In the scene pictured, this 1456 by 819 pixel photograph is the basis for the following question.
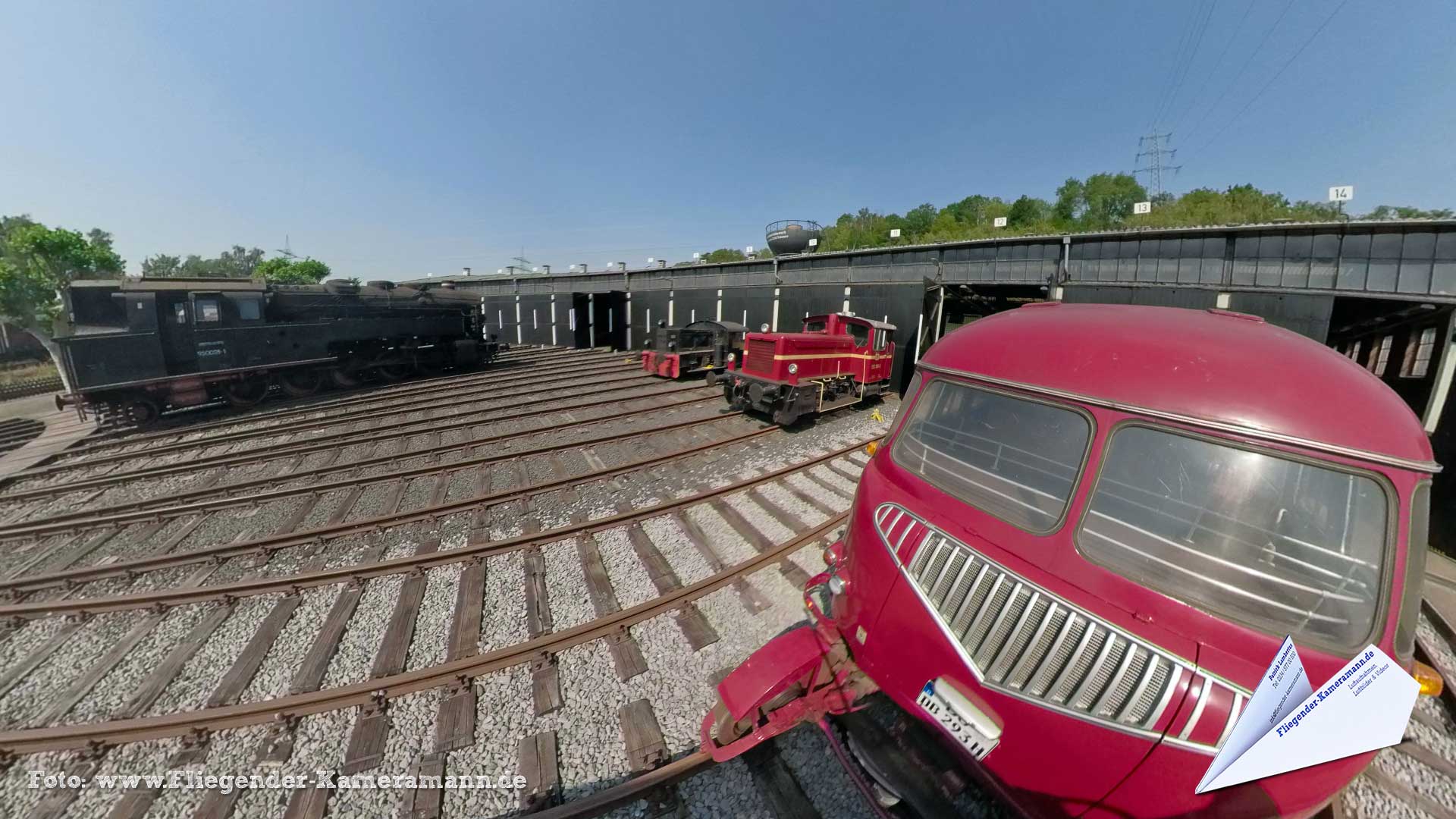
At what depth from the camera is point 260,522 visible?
20.7ft

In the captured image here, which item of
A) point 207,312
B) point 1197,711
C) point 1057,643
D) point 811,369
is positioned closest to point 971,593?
point 1057,643

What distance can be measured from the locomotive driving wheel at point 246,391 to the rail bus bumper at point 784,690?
16.4 m

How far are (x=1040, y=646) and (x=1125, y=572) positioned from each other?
1.51ft

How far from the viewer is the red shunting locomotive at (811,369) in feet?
33.2

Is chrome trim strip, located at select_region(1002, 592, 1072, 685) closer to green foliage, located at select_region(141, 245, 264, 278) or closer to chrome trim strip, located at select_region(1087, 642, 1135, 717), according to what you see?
chrome trim strip, located at select_region(1087, 642, 1135, 717)

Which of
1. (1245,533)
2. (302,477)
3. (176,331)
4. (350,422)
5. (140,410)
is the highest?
(176,331)

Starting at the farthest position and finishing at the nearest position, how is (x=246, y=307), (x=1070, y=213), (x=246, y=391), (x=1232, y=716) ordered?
(x=1070, y=213)
(x=246, y=391)
(x=246, y=307)
(x=1232, y=716)

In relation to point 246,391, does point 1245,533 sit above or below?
above

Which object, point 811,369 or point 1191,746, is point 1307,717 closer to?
point 1191,746

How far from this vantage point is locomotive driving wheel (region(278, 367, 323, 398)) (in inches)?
533

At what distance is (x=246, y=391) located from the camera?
12719 mm

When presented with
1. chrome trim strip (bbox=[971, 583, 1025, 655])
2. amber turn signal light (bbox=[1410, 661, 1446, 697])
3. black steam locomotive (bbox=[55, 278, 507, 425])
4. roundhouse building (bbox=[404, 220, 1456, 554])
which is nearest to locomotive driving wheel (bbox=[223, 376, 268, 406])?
black steam locomotive (bbox=[55, 278, 507, 425])

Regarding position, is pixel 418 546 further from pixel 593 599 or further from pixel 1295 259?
pixel 1295 259

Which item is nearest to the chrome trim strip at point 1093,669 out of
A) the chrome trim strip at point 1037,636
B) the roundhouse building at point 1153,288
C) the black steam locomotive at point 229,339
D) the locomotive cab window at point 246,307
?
the chrome trim strip at point 1037,636
